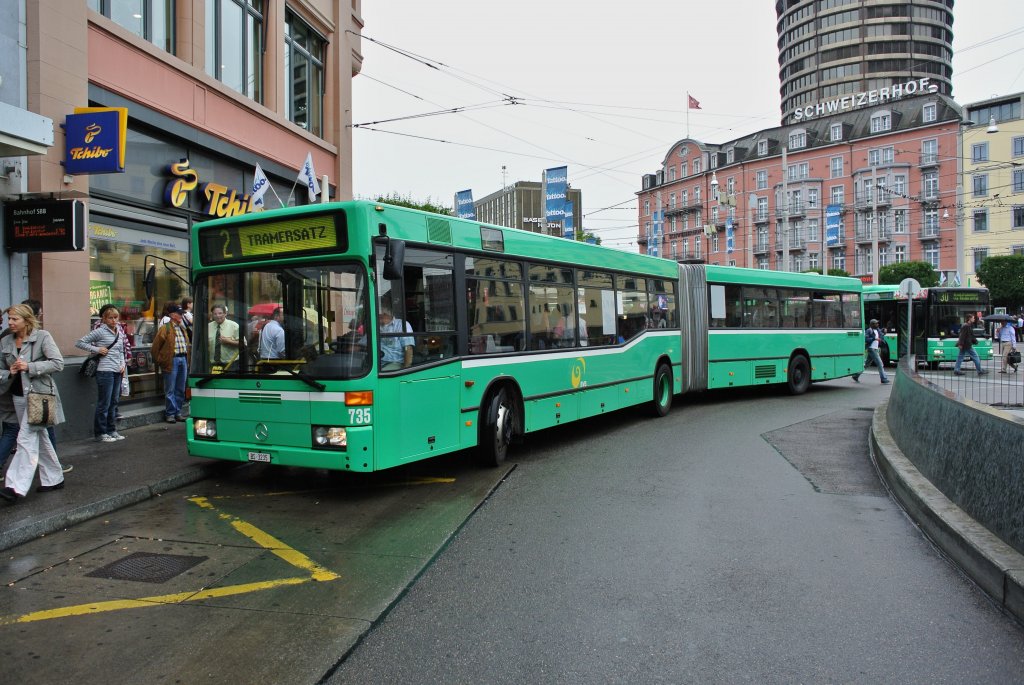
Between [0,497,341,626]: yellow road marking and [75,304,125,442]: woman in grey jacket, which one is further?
[75,304,125,442]: woman in grey jacket

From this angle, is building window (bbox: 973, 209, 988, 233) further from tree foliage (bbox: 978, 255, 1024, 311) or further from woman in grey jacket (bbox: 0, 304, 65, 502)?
woman in grey jacket (bbox: 0, 304, 65, 502)

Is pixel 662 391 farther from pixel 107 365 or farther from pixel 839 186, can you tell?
pixel 839 186

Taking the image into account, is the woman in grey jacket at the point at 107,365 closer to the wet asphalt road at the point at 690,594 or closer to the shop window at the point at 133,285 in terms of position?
the shop window at the point at 133,285

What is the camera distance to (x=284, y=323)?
7414 millimetres

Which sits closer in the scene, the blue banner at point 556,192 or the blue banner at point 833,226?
the blue banner at point 556,192

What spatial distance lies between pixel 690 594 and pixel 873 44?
3871 inches

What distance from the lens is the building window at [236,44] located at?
14969 mm

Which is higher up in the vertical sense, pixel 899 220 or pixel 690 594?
pixel 899 220

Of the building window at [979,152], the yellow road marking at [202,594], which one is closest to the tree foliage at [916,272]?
the building window at [979,152]

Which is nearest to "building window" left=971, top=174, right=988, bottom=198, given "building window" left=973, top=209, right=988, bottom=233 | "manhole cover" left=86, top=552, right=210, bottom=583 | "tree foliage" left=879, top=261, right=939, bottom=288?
"building window" left=973, top=209, right=988, bottom=233

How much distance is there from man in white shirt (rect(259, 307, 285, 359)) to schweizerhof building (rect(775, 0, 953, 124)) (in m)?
84.1

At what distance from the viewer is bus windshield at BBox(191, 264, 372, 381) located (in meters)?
7.15

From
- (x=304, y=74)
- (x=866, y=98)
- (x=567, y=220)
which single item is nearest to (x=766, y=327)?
(x=304, y=74)

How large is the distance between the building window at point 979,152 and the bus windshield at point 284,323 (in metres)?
64.7
